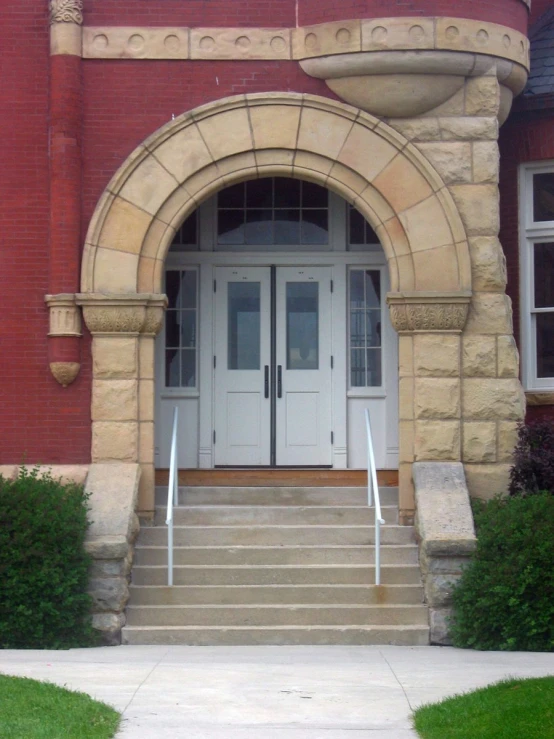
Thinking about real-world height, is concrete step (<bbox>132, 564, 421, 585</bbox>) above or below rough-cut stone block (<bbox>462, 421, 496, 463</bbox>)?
below

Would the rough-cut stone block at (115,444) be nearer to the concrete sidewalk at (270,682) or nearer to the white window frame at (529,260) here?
the concrete sidewalk at (270,682)

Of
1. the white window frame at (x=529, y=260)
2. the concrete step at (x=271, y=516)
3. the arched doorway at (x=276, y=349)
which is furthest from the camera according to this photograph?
the arched doorway at (x=276, y=349)

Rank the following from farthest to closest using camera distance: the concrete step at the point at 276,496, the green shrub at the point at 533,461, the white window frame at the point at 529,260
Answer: the white window frame at the point at 529,260 → the concrete step at the point at 276,496 → the green shrub at the point at 533,461

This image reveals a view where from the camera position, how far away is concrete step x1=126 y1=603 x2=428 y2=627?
10.6 metres

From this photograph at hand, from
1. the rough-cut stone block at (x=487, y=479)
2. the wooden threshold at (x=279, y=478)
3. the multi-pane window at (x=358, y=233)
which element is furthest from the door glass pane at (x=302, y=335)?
the rough-cut stone block at (x=487, y=479)

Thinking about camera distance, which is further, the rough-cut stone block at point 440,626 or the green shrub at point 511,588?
the rough-cut stone block at point 440,626

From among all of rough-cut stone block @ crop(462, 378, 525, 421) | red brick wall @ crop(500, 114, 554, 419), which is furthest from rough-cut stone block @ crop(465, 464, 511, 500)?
red brick wall @ crop(500, 114, 554, 419)

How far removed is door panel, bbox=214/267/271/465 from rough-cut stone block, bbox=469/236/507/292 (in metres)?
2.69

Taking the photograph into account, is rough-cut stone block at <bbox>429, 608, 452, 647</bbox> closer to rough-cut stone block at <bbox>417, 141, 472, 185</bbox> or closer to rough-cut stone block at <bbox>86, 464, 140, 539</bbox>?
rough-cut stone block at <bbox>86, 464, 140, 539</bbox>

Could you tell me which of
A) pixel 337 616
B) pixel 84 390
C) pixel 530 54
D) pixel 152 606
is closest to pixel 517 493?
pixel 337 616

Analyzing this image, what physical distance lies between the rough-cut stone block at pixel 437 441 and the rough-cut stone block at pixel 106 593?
10.3ft

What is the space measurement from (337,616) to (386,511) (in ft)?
5.65

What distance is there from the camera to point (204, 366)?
44.4 feet

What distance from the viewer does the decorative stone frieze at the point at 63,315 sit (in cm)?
1170
